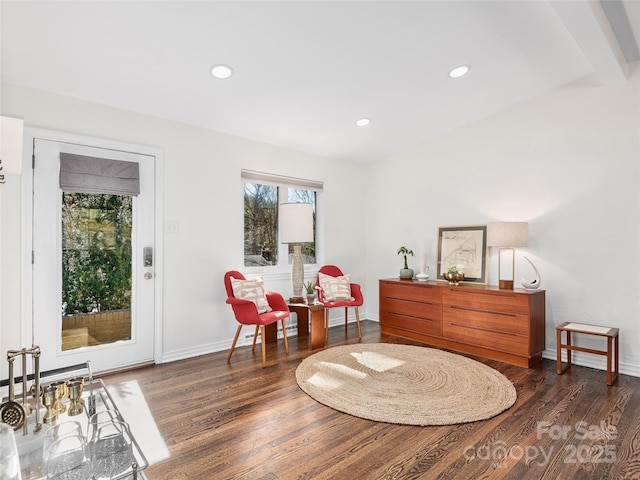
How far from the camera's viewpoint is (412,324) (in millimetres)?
4098

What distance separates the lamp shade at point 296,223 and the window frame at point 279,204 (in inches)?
23.9

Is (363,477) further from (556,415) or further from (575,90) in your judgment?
(575,90)

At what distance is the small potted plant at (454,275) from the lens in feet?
12.6

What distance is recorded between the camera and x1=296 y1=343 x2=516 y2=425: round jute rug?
2.29 meters

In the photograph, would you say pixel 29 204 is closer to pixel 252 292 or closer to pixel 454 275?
pixel 252 292

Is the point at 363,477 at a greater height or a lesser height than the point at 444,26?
lesser

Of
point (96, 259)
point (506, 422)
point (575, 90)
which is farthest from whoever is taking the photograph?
point (575, 90)

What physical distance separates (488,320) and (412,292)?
2.98ft

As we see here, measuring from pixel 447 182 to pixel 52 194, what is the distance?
13.6 ft

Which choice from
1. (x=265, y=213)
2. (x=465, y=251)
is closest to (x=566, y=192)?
(x=465, y=251)

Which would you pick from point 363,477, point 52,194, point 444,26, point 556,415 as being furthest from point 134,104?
point 556,415

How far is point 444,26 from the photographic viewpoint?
257 cm

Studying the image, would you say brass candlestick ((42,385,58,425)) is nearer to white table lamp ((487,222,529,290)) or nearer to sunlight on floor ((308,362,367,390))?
sunlight on floor ((308,362,367,390))

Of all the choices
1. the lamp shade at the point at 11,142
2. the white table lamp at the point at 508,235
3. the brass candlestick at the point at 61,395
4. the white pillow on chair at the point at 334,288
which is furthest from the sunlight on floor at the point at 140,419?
the white table lamp at the point at 508,235
